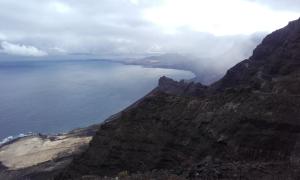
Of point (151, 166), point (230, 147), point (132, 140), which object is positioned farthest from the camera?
point (132, 140)

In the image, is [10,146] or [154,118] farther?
[10,146]

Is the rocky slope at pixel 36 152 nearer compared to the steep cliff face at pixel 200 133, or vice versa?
the steep cliff face at pixel 200 133

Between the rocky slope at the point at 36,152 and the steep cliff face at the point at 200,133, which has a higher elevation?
the steep cliff face at the point at 200,133

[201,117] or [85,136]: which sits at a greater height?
[201,117]

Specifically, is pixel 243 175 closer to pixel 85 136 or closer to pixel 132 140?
pixel 132 140

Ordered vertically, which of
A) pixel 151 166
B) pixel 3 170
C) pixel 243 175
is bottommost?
pixel 3 170

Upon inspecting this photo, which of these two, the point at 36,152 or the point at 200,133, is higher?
the point at 200,133

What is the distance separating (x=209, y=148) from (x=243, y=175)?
681 inches

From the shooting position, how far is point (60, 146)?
447ft

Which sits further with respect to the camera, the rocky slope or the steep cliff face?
the rocky slope

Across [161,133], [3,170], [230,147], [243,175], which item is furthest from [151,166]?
[3,170]

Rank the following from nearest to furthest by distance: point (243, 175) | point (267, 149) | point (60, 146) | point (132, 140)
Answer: point (243, 175) → point (267, 149) → point (132, 140) → point (60, 146)

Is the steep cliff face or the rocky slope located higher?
the steep cliff face

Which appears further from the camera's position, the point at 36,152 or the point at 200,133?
the point at 36,152
